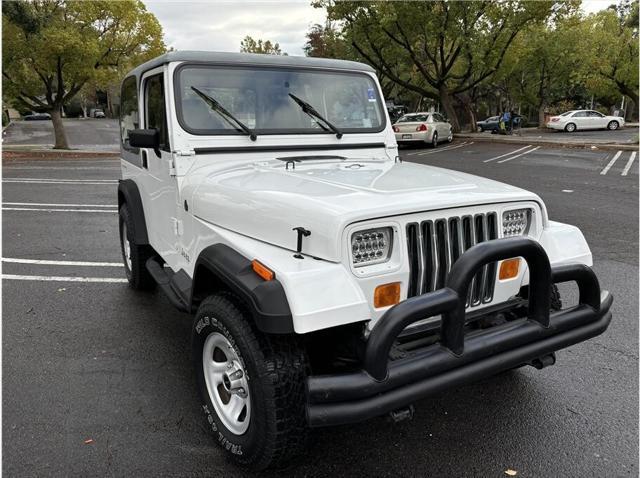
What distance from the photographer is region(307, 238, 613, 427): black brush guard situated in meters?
2.07

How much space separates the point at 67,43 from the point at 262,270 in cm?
1900

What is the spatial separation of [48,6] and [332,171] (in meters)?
19.9

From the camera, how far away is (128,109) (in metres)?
4.75

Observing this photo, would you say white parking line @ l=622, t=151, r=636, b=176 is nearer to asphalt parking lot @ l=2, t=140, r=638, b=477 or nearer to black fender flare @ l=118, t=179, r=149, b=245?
asphalt parking lot @ l=2, t=140, r=638, b=477

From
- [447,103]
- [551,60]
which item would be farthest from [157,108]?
[551,60]

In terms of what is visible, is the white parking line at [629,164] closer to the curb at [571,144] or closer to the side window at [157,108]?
the curb at [571,144]

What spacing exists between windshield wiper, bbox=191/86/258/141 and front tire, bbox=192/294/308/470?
4.57ft

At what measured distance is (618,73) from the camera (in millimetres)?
36625

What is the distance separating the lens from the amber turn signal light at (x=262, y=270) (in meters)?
2.20

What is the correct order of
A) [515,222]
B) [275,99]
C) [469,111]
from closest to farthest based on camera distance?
[515,222] < [275,99] < [469,111]

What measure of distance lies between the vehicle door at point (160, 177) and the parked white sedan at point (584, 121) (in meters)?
34.4

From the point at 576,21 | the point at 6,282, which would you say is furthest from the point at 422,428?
the point at 576,21

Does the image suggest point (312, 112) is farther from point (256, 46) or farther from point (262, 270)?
point (256, 46)

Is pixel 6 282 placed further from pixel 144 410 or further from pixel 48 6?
pixel 48 6
